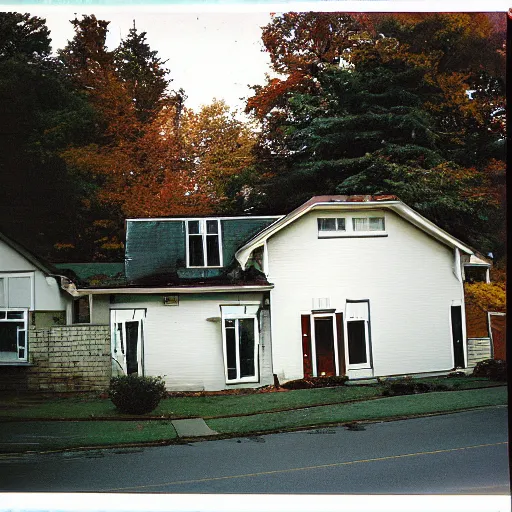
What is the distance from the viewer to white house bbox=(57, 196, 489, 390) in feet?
17.3

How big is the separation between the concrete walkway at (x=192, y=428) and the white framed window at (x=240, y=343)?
0.31 metres

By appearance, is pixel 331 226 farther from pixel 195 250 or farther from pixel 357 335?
pixel 195 250

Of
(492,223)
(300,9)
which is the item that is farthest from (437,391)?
(300,9)

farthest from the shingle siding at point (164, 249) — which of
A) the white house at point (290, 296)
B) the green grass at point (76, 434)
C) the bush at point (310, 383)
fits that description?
the green grass at point (76, 434)

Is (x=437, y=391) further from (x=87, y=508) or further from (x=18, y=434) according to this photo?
(x=18, y=434)

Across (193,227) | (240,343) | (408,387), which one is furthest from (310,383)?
(193,227)

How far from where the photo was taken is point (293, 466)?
5.09 metres

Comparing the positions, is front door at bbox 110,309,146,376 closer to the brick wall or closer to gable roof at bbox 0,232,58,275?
the brick wall

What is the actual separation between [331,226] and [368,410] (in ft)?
3.89

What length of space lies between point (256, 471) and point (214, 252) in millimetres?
1370

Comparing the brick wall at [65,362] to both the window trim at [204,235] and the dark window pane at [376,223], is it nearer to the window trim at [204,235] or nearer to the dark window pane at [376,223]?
the window trim at [204,235]

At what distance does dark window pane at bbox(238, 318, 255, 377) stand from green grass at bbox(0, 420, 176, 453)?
0.58 meters

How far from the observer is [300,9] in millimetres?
5234

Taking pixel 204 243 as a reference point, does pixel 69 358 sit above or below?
below
